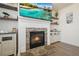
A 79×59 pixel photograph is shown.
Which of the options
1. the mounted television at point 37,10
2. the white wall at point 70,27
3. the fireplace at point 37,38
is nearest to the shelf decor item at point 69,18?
the white wall at point 70,27

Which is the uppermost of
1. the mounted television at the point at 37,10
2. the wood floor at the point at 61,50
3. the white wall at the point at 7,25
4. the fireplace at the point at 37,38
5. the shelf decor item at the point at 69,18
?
the mounted television at the point at 37,10

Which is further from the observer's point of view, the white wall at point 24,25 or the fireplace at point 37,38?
the fireplace at point 37,38

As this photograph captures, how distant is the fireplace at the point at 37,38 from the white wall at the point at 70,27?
39cm

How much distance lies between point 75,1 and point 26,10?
0.97 m

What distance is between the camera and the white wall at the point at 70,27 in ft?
6.61

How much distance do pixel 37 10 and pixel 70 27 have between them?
0.73 meters

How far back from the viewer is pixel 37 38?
213 cm

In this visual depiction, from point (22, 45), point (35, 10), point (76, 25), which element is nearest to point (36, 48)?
point (22, 45)

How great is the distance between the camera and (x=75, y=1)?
2051mm

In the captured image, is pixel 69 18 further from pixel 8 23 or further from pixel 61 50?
pixel 8 23

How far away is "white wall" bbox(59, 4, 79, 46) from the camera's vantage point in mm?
2014

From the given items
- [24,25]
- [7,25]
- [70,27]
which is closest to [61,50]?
[70,27]

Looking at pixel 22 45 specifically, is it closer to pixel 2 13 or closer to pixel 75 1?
pixel 2 13

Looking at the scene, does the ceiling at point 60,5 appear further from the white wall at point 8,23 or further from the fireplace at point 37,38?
the white wall at point 8,23
